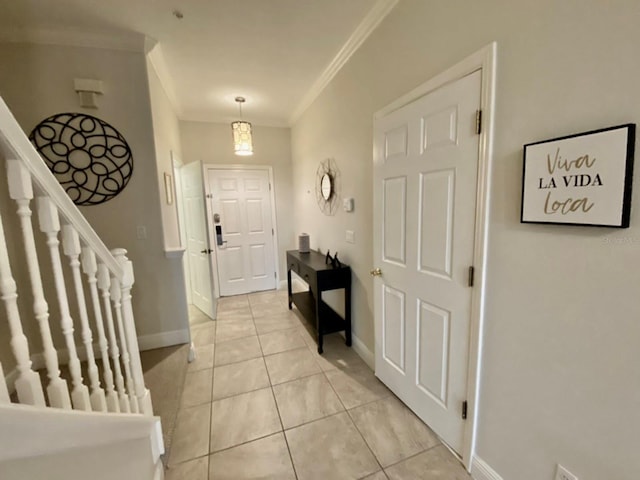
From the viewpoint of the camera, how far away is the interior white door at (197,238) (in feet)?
10.1

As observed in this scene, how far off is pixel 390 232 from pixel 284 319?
1.97 meters

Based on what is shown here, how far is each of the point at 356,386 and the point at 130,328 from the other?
5.15 ft

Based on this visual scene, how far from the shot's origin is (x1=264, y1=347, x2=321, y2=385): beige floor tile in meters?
2.24

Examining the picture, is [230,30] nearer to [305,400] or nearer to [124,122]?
[124,122]

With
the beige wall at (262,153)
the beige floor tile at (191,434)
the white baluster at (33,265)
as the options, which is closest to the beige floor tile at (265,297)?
the beige wall at (262,153)

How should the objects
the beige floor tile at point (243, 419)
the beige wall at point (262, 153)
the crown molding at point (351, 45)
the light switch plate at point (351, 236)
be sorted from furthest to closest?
the beige wall at point (262, 153), the light switch plate at point (351, 236), the crown molding at point (351, 45), the beige floor tile at point (243, 419)

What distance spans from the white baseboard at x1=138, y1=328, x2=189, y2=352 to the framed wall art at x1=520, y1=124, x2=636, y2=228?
9.09 ft

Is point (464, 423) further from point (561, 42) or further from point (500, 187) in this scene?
point (561, 42)

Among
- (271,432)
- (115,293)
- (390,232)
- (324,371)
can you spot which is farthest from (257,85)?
(271,432)

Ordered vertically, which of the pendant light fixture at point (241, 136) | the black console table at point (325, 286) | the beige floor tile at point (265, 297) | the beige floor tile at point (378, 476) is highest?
the pendant light fixture at point (241, 136)

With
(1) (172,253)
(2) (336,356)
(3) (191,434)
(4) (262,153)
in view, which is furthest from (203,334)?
(4) (262,153)

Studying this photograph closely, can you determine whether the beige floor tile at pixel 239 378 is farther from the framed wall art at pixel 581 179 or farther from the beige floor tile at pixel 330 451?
the framed wall art at pixel 581 179

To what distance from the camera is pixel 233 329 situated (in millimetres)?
3092

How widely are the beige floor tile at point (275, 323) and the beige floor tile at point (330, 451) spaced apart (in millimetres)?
1385
